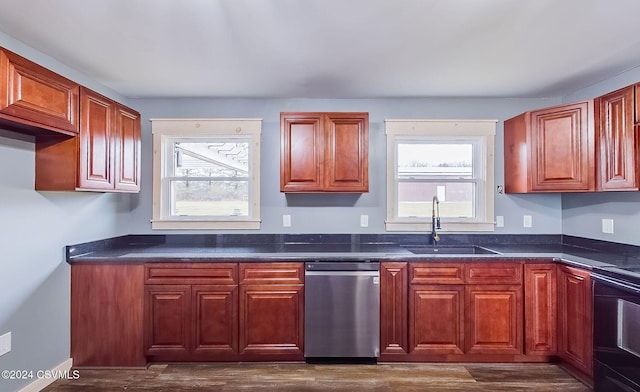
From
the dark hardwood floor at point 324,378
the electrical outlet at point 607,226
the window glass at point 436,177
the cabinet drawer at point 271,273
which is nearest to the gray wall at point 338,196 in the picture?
the window glass at point 436,177

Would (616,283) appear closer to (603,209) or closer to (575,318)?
(575,318)

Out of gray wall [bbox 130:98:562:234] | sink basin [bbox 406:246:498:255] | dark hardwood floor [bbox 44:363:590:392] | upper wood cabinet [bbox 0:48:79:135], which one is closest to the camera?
upper wood cabinet [bbox 0:48:79:135]

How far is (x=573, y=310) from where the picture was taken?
8.26 ft

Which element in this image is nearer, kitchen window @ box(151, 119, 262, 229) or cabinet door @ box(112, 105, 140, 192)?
cabinet door @ box(112, 105, 140, 192)

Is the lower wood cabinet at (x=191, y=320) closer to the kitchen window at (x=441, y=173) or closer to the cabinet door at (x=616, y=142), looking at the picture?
the kitchen window at (x=441, y=173)

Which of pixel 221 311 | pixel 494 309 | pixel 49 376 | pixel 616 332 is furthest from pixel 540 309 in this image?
pixel 49 376

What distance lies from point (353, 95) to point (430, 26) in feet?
4.40

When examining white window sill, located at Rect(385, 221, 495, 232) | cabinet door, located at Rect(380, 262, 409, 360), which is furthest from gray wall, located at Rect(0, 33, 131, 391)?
white window sill, located at Rect(385, 221, 495, 232)

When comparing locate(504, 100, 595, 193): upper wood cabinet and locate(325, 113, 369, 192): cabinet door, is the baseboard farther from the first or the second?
locate(504, 100, 595, 193): upper wood cabinet

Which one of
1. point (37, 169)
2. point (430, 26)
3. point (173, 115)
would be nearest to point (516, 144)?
point (430, 26)

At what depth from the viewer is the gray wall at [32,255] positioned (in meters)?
2.12

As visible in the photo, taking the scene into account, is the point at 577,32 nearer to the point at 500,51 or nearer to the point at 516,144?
the point at 500,51

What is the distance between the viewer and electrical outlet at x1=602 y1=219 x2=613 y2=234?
2.84 metres

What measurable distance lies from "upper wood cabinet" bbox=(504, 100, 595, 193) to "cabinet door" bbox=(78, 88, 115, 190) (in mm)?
3490
